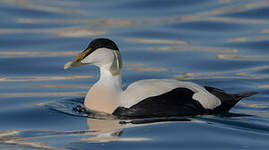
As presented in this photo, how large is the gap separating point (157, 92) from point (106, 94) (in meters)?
0.58

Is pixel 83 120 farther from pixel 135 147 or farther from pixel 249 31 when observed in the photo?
pixel 249 31

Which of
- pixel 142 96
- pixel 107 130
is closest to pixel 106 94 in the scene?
pixel 142 96

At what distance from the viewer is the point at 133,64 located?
500 inches

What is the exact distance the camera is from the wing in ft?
28.6

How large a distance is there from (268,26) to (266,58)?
257cm

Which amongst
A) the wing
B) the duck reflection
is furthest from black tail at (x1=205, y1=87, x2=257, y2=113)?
the duck reflection

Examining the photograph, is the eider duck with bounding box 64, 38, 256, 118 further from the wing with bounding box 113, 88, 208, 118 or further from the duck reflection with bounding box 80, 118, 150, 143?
the duck reflection with bounding box 80, 118, 150, 143

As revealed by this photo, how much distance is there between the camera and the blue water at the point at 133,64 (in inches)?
317

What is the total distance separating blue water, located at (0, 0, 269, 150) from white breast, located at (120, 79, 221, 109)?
202mm

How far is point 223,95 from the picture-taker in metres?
9.22

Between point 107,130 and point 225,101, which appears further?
point 225,101

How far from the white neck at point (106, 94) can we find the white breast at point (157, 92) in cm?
10

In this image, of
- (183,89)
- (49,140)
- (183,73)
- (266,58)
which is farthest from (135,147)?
(266,58)

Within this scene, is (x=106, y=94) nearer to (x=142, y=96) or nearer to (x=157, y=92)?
(x=142, y=96)
